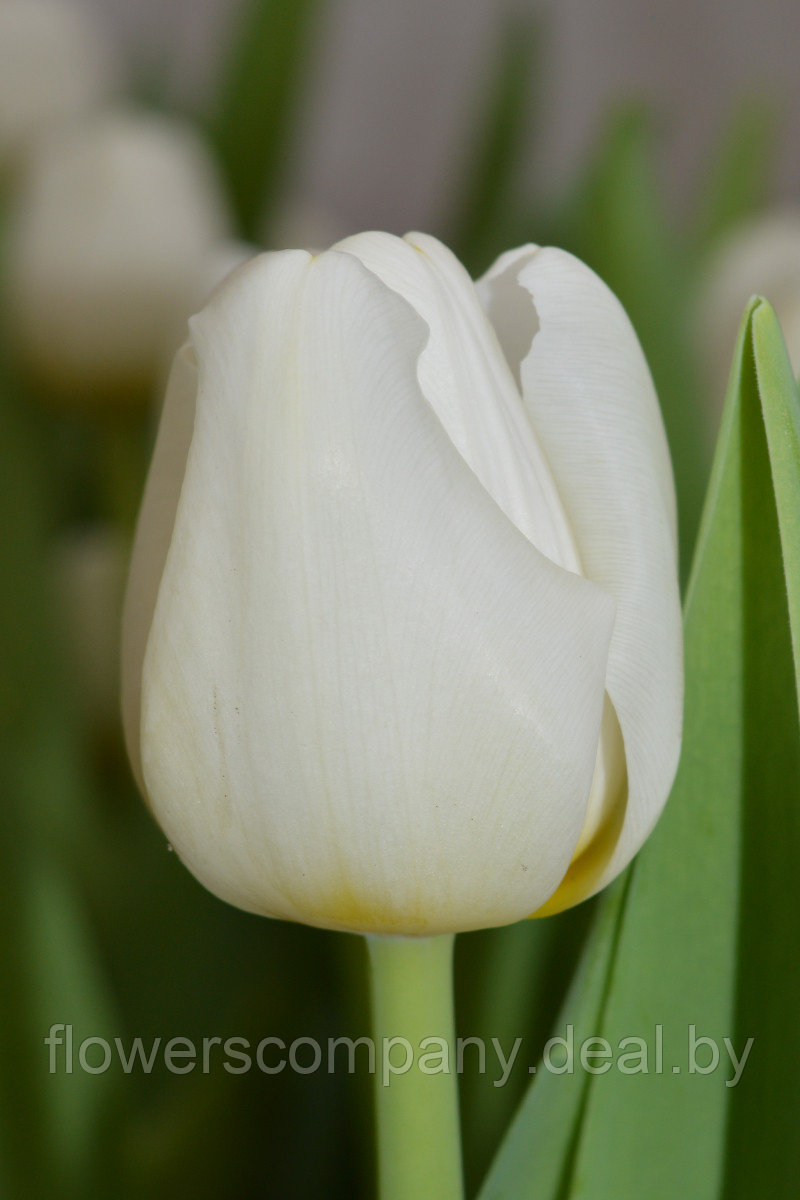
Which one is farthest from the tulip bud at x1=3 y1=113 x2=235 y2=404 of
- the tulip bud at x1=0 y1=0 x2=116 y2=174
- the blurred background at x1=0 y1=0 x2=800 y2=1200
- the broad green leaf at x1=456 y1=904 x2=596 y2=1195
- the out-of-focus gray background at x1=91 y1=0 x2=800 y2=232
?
the out-of-focus gray background at x1=91 y1=0 x2=800 y2=232

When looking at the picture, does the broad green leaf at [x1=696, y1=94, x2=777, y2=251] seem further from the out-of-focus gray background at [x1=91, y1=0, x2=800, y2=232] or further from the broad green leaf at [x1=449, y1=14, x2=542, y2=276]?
the out-of-focus gray background at [x1=91, y1=0, x2=800, y2=232]

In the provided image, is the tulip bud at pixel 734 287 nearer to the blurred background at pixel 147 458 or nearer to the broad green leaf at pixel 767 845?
the blurred background at pixel 147 458

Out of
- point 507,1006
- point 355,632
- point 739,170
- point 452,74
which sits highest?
point 452,74

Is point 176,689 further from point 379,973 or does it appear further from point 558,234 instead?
point 558,234

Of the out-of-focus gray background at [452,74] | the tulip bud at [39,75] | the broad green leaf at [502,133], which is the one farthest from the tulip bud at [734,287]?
the out-of-focus gray background at [452,74]

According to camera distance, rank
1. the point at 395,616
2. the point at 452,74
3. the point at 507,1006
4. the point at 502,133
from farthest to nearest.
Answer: the point at 452,74
the point at 502,133
the point at 507,1006
the point at 395,616

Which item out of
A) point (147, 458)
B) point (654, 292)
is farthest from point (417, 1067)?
point (147, 458)

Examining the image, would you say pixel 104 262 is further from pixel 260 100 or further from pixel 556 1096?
pixel 556 1096
